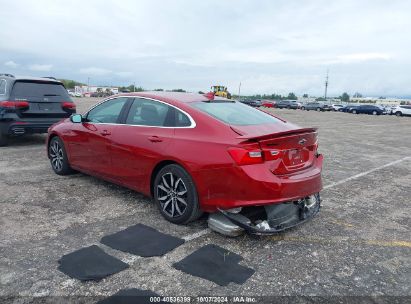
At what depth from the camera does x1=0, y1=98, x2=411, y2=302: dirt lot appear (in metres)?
3.02

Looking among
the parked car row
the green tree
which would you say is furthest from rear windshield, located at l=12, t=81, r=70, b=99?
the green tree

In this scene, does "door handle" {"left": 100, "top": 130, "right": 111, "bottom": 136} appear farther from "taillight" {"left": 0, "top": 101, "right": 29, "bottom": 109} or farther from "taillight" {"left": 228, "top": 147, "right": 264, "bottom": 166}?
"taillight" {"left": 0, "top": 101, "right": 29, "bottom": 109}

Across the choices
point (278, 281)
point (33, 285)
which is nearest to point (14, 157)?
point (33, 285)

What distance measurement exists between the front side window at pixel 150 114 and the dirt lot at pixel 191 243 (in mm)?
1153

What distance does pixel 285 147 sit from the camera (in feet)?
12.4

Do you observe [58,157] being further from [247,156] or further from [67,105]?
[247,156]

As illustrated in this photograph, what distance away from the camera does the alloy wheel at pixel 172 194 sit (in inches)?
162

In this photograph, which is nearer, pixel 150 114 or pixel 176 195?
pixel 176 195

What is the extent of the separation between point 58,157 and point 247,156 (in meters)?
4.06

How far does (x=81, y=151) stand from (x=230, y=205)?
301 centimetres

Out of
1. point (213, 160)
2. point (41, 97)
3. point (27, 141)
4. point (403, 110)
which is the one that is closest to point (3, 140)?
point (27, 141)

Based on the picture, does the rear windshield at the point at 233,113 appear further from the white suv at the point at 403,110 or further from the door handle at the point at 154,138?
the white suv at the point at 403,110

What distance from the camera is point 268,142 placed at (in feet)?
12.1

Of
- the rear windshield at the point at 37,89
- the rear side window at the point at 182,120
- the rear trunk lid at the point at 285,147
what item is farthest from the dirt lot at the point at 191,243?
the rear windshield at the point at 37,89
